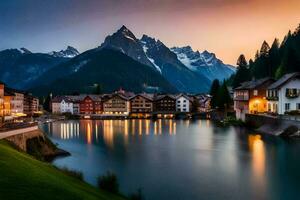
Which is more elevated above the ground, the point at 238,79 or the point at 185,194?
the point at 238,79

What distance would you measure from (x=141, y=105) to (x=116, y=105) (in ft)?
37.9

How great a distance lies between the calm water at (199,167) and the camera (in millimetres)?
31500

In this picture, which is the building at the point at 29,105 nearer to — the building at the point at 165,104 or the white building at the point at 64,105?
the white building at the point at 64,105

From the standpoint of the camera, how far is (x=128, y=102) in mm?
184250

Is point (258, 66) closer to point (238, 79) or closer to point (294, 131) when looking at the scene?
point (238, 79)

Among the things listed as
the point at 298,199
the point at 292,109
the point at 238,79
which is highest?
the point at 238,79

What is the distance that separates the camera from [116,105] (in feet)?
605

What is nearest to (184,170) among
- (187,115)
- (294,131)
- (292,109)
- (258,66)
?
(294,131)

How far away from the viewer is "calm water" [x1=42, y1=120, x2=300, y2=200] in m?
31.5

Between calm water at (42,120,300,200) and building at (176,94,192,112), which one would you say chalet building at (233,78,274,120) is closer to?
calm water at (42,120,300,200)

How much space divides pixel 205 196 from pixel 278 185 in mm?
7497

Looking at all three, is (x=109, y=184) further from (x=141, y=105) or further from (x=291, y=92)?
(x=141, y=105)

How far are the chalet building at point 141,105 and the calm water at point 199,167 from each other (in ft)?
371

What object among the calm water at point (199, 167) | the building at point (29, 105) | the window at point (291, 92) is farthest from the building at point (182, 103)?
the calm water at point (199, 167)
